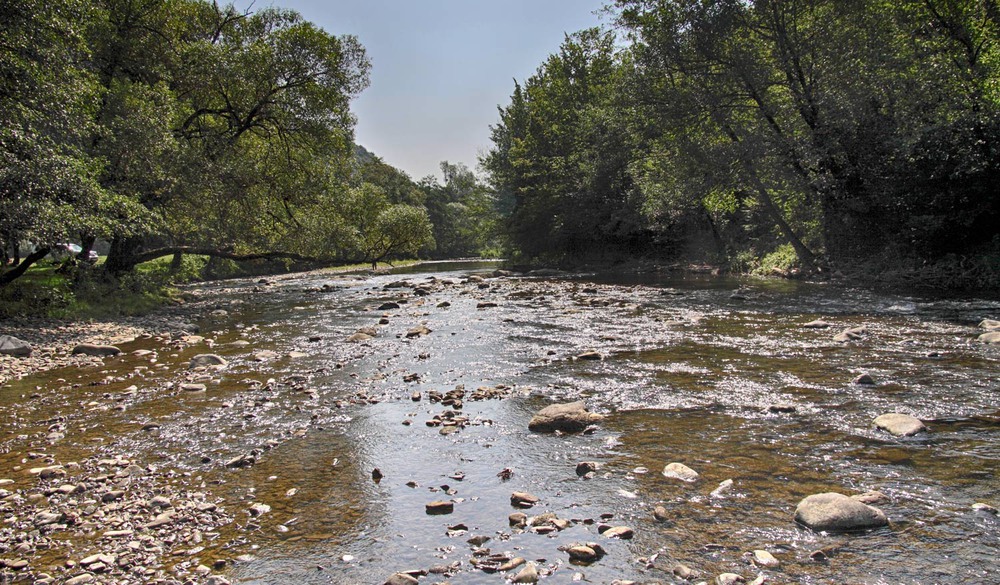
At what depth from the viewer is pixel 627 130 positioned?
29.7 m

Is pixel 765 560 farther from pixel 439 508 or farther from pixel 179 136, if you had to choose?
pixel 179 136

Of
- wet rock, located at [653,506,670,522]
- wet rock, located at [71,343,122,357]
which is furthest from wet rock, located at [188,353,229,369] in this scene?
wet rock, located at [653,506,670,522]

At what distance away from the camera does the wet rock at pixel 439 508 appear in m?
4.46

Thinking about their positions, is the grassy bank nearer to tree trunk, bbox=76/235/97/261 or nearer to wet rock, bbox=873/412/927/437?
tree trunk, bbox=76/235/97/261

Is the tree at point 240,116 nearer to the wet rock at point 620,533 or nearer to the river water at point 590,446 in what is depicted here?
the river water at point 590,446

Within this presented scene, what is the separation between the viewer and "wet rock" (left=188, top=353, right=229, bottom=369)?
1037cm

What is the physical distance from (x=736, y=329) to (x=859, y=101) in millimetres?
14452

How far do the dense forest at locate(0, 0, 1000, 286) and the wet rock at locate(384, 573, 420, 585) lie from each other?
13310 mm

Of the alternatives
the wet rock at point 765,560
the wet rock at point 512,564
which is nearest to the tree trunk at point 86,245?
the wet rock at point 512,564

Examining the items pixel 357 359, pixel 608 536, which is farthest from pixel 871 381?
pixel 357 359

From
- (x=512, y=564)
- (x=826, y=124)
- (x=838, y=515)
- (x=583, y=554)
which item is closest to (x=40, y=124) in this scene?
(x=512, y=564)

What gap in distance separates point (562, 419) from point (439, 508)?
234 cm

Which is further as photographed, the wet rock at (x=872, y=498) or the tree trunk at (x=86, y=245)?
the tree trunk at (x=86, y=245)

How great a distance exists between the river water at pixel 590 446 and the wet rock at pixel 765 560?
71mm
